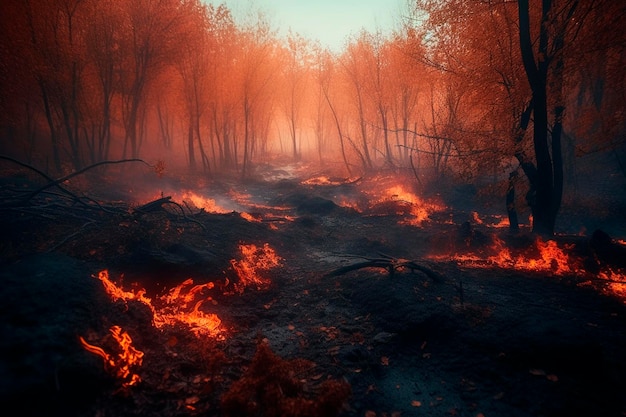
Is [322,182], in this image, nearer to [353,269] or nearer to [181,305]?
[353,269]

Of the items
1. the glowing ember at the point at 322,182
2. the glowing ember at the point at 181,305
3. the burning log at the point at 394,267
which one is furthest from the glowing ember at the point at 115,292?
the glowing ember at the point at 322,182

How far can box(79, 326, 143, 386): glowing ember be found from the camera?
340 cm

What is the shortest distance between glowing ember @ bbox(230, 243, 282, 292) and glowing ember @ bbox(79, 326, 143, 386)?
2.90 meters

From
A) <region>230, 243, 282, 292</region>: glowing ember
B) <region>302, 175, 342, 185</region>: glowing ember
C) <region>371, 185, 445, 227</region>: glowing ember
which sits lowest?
<region>230, 243, 282, 292</region>: glowing ember

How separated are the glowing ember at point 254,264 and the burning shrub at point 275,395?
350 centimetres

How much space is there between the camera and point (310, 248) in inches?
428

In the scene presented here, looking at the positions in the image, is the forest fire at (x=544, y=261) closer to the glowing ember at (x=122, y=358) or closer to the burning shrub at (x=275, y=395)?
the burning shrub at (x=275, y=395)

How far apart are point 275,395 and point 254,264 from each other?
219 inches

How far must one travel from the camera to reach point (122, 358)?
12.0 ft

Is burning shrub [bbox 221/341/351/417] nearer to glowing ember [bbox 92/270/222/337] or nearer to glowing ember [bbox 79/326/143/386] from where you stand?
glowing ember [bbox 79/326/143/386]

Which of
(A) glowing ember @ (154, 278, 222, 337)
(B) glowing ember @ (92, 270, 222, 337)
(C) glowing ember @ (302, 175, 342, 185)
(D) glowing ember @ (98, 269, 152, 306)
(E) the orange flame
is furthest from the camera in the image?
(C) glowing ember @ (302, 175, 342, 185)

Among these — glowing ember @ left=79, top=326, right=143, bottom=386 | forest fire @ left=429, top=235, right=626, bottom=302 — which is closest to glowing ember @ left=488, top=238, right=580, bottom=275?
forest fire @ left=429, top=235, right=626, bottom=302

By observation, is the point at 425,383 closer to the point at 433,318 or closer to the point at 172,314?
the point at 433,318

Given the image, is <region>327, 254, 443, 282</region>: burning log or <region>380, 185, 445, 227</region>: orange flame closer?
<region>327, 254, 443, 282</region>: burning log
